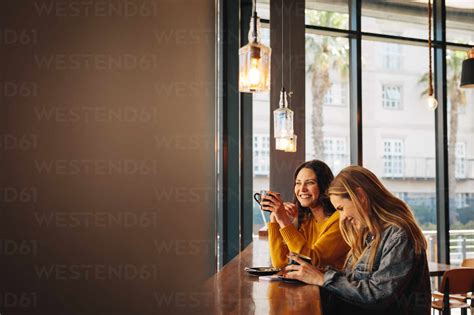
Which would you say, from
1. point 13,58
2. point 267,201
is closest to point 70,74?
point 13,58

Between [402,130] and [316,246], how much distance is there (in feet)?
14.2

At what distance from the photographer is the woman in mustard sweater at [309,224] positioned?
8.52ft

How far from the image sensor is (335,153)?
6340 millimetres

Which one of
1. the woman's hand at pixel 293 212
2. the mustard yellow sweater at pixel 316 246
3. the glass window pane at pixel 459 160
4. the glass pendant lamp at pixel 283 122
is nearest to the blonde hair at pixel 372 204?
the mustard yellow sweater at pixel 316 246

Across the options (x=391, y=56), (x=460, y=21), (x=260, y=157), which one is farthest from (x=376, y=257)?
(x=460, y=21)

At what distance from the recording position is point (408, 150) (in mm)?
6590

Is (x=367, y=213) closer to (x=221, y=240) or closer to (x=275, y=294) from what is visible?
(x=275, y=294)

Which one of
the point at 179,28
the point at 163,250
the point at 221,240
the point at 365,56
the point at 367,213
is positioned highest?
the point at 365,56

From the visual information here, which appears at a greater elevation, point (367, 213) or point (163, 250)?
point (367, 213)

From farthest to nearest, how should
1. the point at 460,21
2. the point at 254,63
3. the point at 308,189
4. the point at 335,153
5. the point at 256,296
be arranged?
the point at 460,21 < the point at 335,153 < the point at 308,189 < the point at 254,63 < the point at 256,296

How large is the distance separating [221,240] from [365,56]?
300cm

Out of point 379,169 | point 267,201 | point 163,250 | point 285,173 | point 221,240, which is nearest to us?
point 163,250

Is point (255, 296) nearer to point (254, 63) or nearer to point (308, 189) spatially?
point (254, 63)

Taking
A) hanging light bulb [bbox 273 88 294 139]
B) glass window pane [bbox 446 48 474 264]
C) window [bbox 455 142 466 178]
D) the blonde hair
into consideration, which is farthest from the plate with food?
window [bbox 455 142 466 178]
